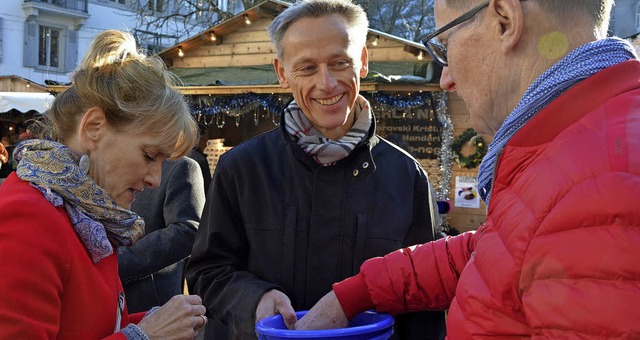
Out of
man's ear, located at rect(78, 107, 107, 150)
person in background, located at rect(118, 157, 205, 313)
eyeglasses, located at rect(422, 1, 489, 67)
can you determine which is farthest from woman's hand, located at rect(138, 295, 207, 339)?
person in background, located at rect(118, 157, 205, 313)

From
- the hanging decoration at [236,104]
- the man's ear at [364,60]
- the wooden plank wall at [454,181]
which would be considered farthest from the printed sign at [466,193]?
the man's ear at [364,60]

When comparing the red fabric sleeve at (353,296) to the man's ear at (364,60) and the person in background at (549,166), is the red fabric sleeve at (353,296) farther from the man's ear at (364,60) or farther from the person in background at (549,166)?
the man's ear at (364,60)

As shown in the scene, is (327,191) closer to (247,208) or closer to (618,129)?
(247,208)

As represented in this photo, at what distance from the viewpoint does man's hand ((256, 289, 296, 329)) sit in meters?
1.99

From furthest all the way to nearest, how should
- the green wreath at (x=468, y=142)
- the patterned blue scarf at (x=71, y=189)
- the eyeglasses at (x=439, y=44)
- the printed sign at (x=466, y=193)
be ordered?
the printed sign at (x=466, y=193)
the green wreath at (x=468, y=142)
the patterned blue scarf at (x=71, y=189)
the eyeglasses at (x=439, y=44)

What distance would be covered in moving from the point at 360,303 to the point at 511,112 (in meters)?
0.87

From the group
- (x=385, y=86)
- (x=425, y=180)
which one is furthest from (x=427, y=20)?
(x=425, y=180)

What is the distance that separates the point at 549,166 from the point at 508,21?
0.37m

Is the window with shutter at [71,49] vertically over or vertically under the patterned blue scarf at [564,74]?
over

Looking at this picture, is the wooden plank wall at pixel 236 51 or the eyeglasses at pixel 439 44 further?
the wooden plank wall at pixel 236 51

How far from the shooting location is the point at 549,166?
107cm

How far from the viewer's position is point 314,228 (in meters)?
2.30

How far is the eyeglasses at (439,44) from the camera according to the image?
53.9 inches

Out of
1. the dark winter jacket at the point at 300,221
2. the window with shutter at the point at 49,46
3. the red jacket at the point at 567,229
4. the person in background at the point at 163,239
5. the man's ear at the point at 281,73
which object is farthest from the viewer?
the window with shutter at the point at 49,46
